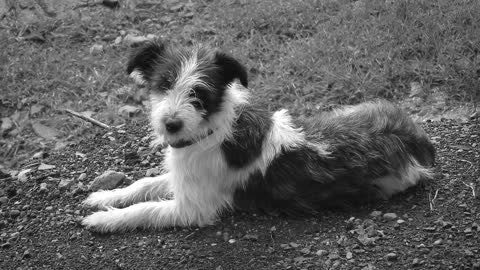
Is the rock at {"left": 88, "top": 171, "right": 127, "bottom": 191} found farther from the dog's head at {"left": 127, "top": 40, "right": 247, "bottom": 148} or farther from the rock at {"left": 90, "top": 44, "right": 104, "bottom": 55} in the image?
the rock at {"left": 90, "top": 44, "right": 104, "bottom": 55}

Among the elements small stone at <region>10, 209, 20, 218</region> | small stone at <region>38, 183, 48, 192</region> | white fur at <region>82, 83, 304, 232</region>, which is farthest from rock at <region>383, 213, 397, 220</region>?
small stone at <region>10, 209, 20, 218</region>

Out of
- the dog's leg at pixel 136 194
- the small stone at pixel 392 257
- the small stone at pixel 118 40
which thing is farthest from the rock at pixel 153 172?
the small stone at pixel 118 40

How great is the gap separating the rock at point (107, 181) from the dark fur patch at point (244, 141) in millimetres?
1402

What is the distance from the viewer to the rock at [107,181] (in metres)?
6.04

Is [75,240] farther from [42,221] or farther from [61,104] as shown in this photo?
[61,104]

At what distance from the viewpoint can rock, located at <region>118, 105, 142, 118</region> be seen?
7.69 m

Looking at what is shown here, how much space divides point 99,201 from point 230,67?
69.5 inches

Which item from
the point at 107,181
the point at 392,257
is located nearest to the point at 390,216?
the point at 392,257

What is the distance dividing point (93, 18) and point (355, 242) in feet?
19.9

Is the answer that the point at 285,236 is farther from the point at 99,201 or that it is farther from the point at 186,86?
the point at 99,201

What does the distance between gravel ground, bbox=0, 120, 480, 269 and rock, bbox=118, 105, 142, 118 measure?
5.59 ft

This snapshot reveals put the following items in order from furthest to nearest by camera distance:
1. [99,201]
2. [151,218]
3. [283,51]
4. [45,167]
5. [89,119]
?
[283,51], [89,119], [45,167], [99,201], [151,218]

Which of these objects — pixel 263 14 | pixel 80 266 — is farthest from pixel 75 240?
pixel 263 14

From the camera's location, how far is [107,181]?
6055 mm
